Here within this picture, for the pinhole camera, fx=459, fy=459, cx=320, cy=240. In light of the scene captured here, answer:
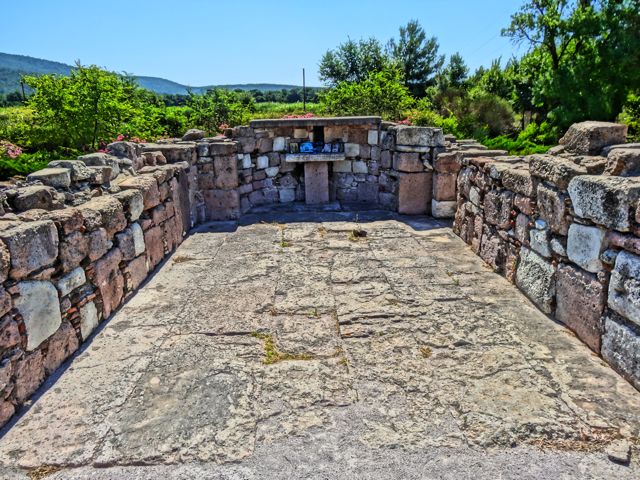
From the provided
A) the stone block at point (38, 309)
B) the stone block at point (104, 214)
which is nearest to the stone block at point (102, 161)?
the stone block at point (104, 214)

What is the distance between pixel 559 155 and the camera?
383 cm

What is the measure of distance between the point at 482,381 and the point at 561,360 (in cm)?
63

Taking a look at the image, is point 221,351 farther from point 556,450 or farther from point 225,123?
point 225,123

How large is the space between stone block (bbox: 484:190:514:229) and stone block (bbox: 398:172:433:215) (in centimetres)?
192

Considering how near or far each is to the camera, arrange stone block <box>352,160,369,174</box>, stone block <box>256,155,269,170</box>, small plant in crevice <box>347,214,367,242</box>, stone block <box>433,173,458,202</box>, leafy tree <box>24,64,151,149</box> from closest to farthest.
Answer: small plant in crevice <box>347,214,367,242</box> → stone block <box>433,173,458,202</box> → stone block <box>256,155,269,170</box> → stone block <box>352,160,369,174</box> → leafy tree <box>24,64,151,149</box>

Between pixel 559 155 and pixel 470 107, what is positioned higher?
pixel 470 107

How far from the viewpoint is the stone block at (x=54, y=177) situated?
3844mm

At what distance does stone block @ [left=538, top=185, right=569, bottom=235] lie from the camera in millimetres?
3471

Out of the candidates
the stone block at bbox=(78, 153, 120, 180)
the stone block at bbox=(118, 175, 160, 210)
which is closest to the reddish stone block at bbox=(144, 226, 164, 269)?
the stone block at bbox=(118, 175, 160, 210)

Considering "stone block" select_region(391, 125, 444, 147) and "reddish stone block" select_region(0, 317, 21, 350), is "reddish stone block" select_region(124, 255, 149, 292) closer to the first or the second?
"reddish stone block" select_region(0, 317, 21, 350)

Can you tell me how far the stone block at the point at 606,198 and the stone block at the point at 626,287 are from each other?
194 mm

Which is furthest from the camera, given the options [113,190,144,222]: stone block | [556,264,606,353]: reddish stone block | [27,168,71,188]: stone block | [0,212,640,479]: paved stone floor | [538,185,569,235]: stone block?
[113,190,144,222]: stone block

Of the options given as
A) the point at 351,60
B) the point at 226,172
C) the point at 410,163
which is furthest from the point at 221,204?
the point at 351,60

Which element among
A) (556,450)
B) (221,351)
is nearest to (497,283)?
(556,450)
